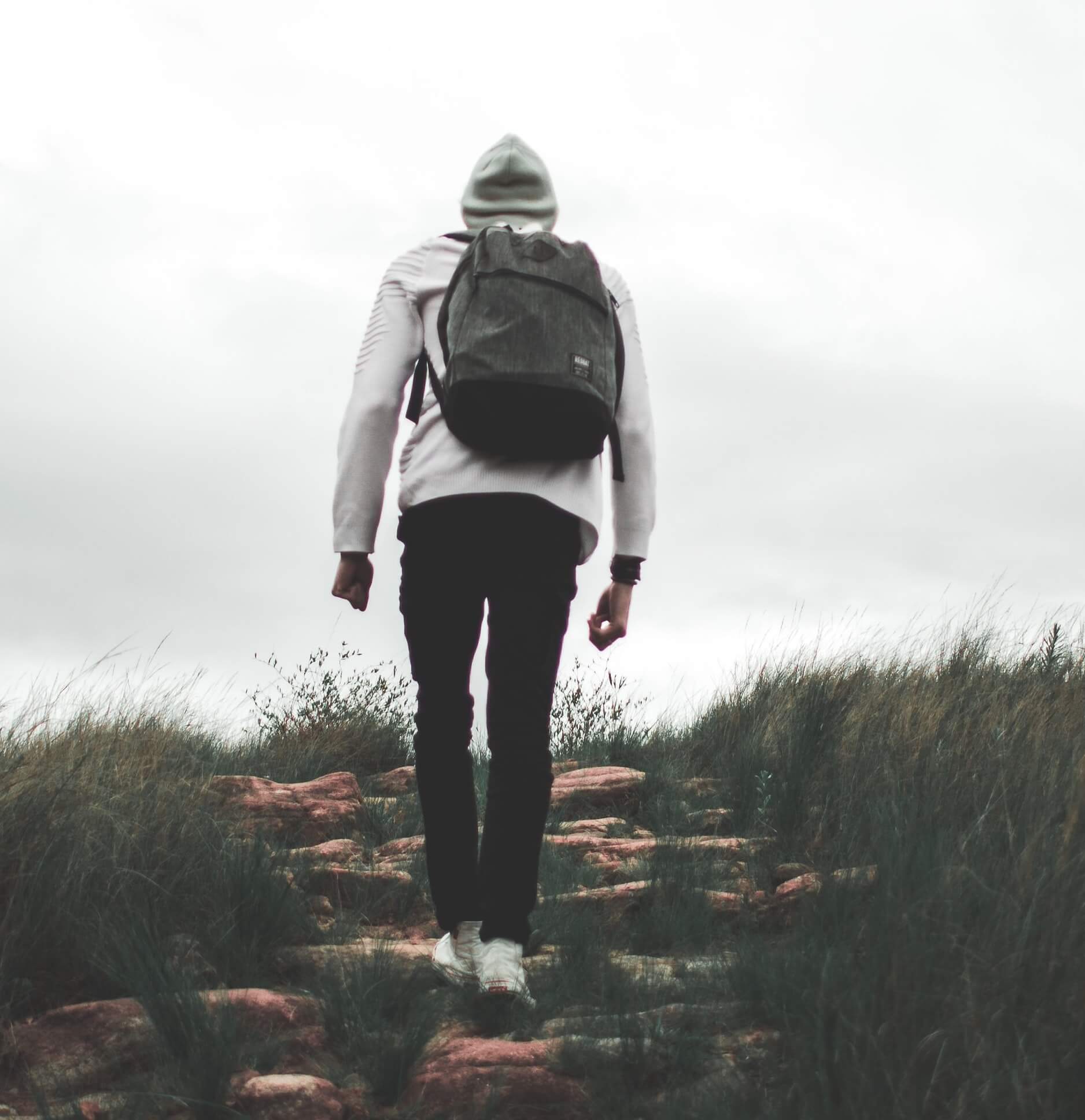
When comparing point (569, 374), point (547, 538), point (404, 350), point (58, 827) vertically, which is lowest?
point (58, 827)

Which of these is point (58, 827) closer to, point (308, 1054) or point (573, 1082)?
point (308, 1054)

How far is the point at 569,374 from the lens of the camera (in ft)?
7.93

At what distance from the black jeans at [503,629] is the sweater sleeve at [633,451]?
0.83 ft

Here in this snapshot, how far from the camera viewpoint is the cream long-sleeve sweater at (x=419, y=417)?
2658 mm

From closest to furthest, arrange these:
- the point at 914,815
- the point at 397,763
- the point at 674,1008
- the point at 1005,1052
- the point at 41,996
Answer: the point at 1005,1052 → the point at 674,1008 → the point at 41,996 → the point at 914,815 → the point at 397,763

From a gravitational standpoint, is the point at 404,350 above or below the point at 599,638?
above

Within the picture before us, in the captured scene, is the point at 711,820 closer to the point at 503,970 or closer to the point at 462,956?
the point at 462,956

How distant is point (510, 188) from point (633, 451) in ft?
2.45

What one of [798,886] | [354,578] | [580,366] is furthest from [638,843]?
[580,366]

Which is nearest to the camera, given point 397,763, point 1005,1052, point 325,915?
point 1005,1052

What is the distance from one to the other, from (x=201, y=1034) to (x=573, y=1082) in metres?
0.75

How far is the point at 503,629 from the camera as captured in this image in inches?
96.7

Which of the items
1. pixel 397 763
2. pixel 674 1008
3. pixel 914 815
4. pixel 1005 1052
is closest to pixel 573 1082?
pixel 674 1008

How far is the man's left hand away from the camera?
108 inches
